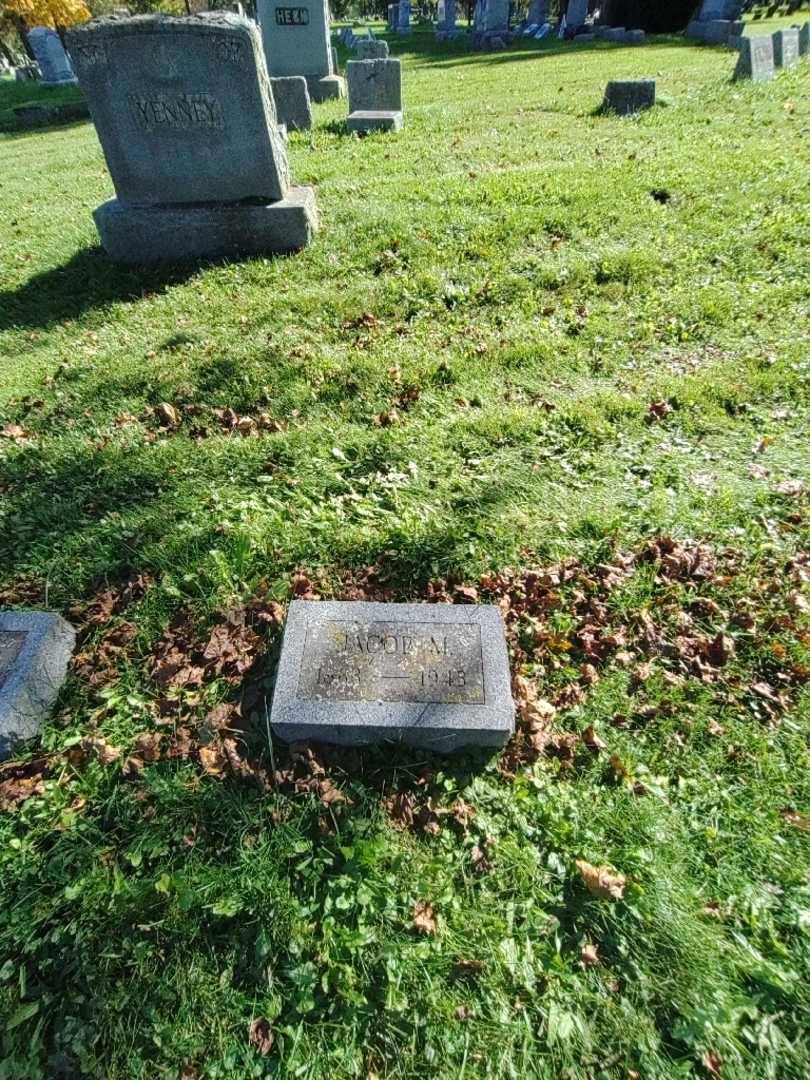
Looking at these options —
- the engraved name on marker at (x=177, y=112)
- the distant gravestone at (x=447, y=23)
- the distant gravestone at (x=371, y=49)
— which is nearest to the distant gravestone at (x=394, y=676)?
the engraved name on marker at (x=177, y=112)

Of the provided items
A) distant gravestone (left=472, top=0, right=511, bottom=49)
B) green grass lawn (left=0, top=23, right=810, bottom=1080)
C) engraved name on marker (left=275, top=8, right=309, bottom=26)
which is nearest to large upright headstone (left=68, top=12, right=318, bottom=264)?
green grass lawn (left=0, top=23, right=810, bottom=1080)

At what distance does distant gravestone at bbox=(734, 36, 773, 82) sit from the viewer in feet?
37.2

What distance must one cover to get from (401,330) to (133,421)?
2306mm

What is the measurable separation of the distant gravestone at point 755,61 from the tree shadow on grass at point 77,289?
1216cm

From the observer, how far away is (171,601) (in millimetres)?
3064

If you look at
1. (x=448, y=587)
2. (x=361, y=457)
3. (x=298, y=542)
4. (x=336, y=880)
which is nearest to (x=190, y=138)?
(x=361, y=457)

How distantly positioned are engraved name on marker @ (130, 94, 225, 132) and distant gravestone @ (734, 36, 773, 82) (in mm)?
11427

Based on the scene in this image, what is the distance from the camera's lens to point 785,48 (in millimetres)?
12359

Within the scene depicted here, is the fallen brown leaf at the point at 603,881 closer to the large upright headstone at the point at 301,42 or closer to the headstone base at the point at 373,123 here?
the headstone base at the point at 373,123

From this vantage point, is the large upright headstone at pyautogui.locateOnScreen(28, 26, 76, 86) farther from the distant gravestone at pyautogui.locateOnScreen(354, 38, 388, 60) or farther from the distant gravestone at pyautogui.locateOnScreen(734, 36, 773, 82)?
the distant gravestone at pyautogui.locateOnScreen(734, 36, 773, 82)

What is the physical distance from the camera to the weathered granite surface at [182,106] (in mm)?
5105

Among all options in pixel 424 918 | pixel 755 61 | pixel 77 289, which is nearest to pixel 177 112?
pixel 77 289

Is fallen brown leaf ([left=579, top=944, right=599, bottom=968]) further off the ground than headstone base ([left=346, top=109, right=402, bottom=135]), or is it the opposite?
headstone base ([left=346, top=109, right=402, bottom=135])

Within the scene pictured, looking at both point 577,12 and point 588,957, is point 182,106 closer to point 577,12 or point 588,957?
point 588,957
